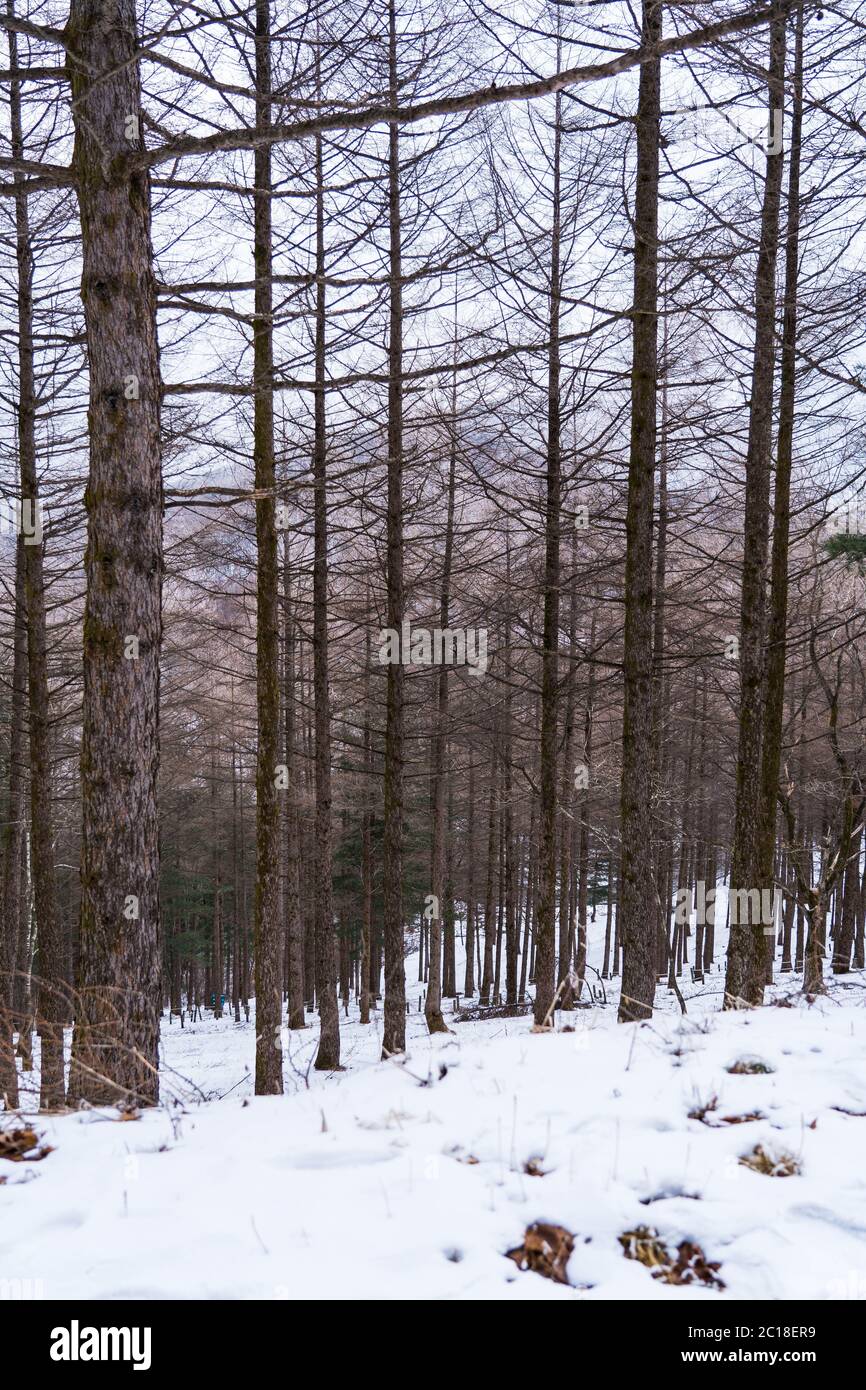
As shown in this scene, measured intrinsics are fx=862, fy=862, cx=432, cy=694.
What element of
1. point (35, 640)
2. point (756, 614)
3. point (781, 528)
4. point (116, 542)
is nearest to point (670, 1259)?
point (116, 542)

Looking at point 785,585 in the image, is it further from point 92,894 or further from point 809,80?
point 92,894

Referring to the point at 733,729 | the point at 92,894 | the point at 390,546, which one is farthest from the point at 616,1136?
the point at 733,729

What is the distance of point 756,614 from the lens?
8.45 metres

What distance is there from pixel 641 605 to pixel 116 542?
4.85 m

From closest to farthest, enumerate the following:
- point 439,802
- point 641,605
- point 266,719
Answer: point 641,605 → point 266,719 → point 439,802

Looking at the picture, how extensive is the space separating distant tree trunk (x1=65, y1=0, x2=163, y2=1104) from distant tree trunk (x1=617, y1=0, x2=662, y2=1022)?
4.44m

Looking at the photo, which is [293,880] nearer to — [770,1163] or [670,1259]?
[770,1163]

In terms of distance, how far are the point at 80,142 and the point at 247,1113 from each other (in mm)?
5501

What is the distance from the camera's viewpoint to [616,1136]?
3.07 meters

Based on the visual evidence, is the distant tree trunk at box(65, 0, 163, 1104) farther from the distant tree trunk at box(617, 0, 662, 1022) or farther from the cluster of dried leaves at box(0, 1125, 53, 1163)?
the distant tree trunk at box(617, 0, 662, 1022)

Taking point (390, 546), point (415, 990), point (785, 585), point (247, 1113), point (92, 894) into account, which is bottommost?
point (415, 990)

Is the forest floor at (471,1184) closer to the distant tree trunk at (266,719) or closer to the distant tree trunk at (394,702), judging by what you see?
the distant tree trunk at (266,719)

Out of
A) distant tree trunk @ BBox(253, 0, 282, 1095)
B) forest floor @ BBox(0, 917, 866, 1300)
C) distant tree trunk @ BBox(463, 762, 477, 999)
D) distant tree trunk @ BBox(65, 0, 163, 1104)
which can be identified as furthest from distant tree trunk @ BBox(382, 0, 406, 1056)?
distant tree trunk @ BBox(463, 762, 477, 999)
